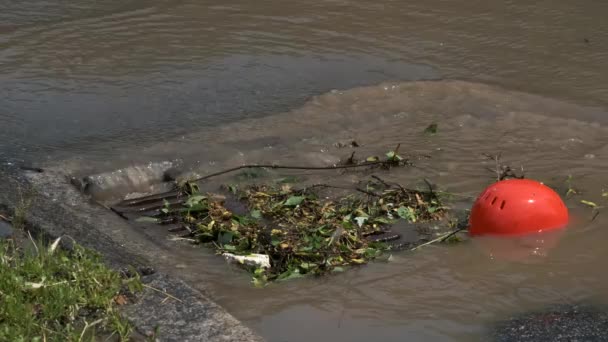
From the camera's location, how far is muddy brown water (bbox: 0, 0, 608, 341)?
4.82m

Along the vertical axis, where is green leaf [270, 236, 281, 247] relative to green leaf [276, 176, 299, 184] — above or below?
below

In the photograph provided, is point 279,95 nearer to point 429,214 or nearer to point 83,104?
point 83,104

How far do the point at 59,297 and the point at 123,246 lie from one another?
96 centimetres

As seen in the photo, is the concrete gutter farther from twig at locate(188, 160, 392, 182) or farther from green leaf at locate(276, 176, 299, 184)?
green leaf at locate(276, 176, 299, 184)

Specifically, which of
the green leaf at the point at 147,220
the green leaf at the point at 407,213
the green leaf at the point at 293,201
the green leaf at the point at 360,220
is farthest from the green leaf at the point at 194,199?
the green leaf at the point at 407,213

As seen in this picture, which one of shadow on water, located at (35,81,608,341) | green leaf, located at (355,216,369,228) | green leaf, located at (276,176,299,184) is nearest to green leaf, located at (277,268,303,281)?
shadow on water, located at (35,81,608,341)

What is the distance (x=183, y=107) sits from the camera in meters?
7.45

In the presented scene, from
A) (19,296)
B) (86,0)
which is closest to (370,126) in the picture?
(19,296)

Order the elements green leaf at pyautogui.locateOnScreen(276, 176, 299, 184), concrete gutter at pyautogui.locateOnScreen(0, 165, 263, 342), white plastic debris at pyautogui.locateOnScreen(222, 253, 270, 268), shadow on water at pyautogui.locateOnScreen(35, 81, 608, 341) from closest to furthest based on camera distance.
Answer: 1. concrete gutter at pyautogui.locateOnScreen(0, 165, 263, 342)
2. shadow on water at pyautogui.locateOnScreen(35, 81, 608, 341)
3. white plastic debris at pyautogui.locateOnScreen(222, 253, 270, 268)
4. green leaf at pyautogui.locateOnScreen(276, 176, 299, 184)

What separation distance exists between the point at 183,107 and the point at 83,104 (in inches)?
30.8

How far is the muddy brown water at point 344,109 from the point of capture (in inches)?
190

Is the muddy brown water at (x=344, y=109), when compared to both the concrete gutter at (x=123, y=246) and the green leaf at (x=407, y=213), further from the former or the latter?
the green leaf at (x=407, y=213)

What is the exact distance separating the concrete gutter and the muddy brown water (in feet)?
0.79

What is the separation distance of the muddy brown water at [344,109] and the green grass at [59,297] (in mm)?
646
